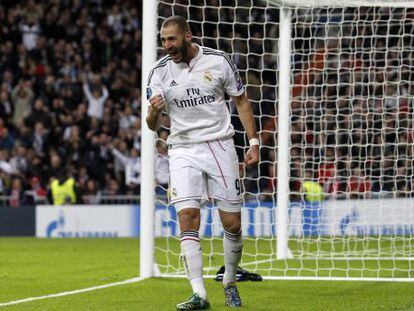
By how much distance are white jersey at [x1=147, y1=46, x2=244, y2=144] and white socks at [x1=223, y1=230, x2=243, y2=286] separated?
2.46 ft

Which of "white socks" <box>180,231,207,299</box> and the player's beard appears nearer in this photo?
"white socks" <box>180,231,207,299</box>

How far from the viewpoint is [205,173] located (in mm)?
7586

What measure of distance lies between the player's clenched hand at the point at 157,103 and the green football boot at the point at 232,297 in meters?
1.44

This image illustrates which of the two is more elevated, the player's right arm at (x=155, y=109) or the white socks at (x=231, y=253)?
the player's right arm at (x=155, y=109)

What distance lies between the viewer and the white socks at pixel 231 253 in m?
7.63

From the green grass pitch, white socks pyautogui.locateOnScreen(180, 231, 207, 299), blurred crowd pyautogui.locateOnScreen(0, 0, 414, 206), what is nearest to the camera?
white socks pyautogui.locateOnScreen(180, 231, 207, 299)

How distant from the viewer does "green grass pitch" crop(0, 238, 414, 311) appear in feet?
25.6

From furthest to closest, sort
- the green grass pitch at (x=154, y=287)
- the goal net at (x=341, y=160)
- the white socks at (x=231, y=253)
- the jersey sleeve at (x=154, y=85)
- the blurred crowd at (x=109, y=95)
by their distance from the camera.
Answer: the blurred crowd at (x=109, y=95), the goal net at (x=341, y=160), the green grass pitch at (x=154, y=287), the white socks at (x=231, y=253), the jersey sleeve at (x=154, y=85)

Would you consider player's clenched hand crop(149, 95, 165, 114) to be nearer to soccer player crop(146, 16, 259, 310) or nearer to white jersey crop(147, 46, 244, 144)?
soccer player crop(146, 16, 259, 310)

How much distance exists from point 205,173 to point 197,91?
0.61 metres

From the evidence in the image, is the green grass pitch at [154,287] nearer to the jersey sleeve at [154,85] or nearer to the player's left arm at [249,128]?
the player's left arm at [249,128]

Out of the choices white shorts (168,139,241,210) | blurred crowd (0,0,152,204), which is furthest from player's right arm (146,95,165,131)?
blurred crowd (0,0,152,204)

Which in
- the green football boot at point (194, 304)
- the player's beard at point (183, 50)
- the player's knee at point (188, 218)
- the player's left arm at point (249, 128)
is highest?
the player's beard at point (183, 50)

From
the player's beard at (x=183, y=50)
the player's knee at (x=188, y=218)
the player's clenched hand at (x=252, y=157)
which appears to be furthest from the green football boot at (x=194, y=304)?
the player's beard at (x=183, y=50)
